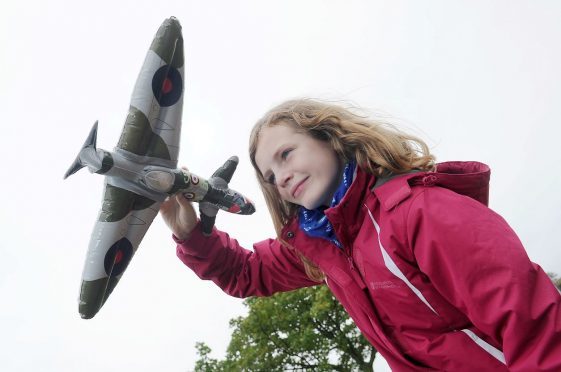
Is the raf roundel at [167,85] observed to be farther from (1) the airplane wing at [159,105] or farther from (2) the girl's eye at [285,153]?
(2) the girl's eye at [285,153]

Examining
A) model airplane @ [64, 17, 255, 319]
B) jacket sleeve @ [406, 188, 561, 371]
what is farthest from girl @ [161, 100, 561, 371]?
model airplane @ [64, 17, 255, 319]

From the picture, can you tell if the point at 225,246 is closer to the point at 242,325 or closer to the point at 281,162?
the point at 281,162

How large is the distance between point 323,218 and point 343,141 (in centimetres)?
47

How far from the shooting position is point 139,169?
271cm

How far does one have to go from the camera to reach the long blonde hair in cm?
240

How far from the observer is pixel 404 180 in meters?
2.11

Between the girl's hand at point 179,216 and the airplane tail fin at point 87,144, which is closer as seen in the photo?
the airplane tail fin at point 87,144

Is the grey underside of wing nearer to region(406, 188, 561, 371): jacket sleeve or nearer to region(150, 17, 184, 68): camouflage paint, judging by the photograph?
region(150, 17, 184, 68): camouflage paint

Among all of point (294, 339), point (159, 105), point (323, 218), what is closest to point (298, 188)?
point (323, 218)

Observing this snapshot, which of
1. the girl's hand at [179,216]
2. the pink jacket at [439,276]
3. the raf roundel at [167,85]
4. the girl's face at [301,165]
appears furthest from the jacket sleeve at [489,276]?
the raf roundel at [167,85]

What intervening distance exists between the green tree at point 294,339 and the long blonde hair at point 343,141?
829 cm

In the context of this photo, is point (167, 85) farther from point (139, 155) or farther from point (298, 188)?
point (298, 188)

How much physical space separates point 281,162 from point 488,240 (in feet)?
4.32

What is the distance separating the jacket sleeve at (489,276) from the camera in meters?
1.56
